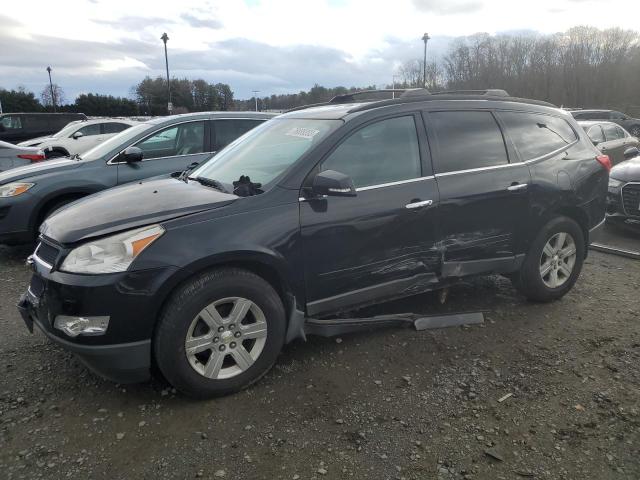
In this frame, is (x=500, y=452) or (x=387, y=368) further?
(x=387, y=368)

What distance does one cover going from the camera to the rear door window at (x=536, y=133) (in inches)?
171

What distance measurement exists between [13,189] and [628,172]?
26.6 ft

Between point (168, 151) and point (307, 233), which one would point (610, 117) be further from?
point (307, 233)

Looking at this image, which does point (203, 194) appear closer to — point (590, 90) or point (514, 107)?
point (514, 107)

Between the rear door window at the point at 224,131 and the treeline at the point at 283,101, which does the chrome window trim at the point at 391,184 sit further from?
the treeline at the point at 283,101

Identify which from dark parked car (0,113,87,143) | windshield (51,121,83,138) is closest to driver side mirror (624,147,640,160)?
windshield (51,121,83,138)

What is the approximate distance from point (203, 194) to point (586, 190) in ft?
11.4

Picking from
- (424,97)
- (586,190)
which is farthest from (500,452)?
(586,190)

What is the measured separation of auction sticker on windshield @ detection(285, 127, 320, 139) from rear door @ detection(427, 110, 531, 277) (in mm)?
909

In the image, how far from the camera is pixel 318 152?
3.42m

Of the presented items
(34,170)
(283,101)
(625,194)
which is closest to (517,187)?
(625,194)

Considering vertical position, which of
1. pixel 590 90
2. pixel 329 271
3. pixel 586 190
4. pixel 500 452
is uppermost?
pixel 590 90

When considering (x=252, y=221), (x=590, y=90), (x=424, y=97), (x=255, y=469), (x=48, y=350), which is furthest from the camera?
(x=590, y=90)

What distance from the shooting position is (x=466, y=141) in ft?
13.2
